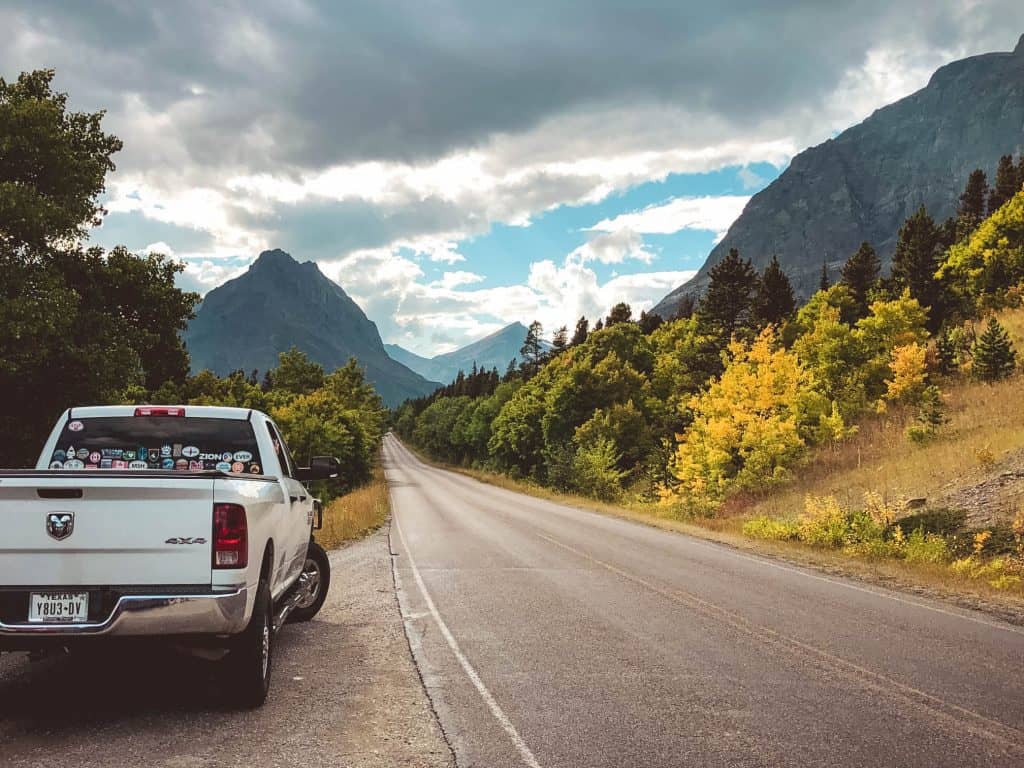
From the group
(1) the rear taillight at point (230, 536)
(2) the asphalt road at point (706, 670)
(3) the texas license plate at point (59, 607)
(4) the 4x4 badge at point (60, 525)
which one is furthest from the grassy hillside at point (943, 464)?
(4) the 4x4 badge at point (60, 525)

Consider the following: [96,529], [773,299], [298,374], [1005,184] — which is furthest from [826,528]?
[298,374]

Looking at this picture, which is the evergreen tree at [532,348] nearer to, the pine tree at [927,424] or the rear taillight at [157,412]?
the pine tree at [927,424]

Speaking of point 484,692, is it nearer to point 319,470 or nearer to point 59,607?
point 59,607

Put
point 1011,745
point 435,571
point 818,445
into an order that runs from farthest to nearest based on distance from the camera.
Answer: point 818,445, point 435,571, point 1011,745

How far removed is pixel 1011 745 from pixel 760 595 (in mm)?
5707

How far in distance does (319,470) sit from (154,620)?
10.8ft

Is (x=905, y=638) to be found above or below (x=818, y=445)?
below

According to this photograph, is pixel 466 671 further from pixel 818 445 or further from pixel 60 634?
pixel 818 445

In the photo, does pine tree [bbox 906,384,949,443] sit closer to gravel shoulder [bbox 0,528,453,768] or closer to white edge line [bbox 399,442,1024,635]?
white edge line [bbox 399,442,1024,635]

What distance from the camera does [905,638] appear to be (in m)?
7.79

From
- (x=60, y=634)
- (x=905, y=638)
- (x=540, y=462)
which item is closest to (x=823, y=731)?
(x=905, y=638)

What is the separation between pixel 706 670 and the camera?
6465 millimetres

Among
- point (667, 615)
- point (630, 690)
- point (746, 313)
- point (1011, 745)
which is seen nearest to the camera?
point (1011, 745)

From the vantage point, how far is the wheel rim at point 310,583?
867 centimetres
